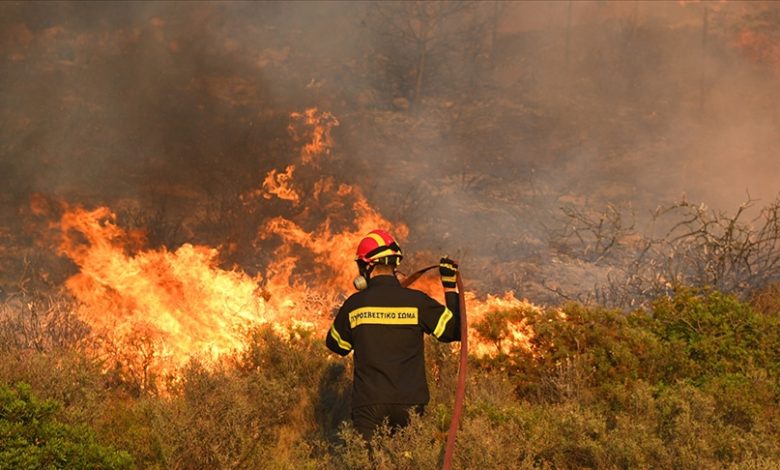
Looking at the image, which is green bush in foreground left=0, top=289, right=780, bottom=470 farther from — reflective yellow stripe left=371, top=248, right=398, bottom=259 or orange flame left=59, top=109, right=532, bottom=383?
reflective yellow stripe left=371, top=248, right=398, bottom=259

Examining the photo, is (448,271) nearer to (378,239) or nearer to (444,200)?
(378,239)

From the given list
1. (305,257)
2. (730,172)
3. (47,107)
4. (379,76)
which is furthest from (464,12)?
(305,257)

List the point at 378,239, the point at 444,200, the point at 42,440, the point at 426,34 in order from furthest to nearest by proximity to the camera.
→ 1. the point at 426,34
2. the point at 444,200
3. the point at 378,239
4. the point at 42,440

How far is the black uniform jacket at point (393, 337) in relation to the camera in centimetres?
623

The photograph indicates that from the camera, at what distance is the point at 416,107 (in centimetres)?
2341

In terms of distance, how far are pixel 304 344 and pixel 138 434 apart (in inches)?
103

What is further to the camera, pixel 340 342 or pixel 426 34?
pixel 426 34

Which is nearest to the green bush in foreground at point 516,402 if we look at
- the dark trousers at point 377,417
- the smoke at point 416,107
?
the dark trousers at point 377,417

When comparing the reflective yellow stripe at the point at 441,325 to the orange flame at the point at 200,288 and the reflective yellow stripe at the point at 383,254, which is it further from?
the orange flame at the point at 200,288

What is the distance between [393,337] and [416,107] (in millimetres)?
17661

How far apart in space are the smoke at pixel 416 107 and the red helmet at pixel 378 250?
656cm

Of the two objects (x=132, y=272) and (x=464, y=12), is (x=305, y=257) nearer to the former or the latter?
(x=132, y=272)

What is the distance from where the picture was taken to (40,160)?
50.5ft

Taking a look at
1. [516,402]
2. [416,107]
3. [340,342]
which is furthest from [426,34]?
[340,342]
